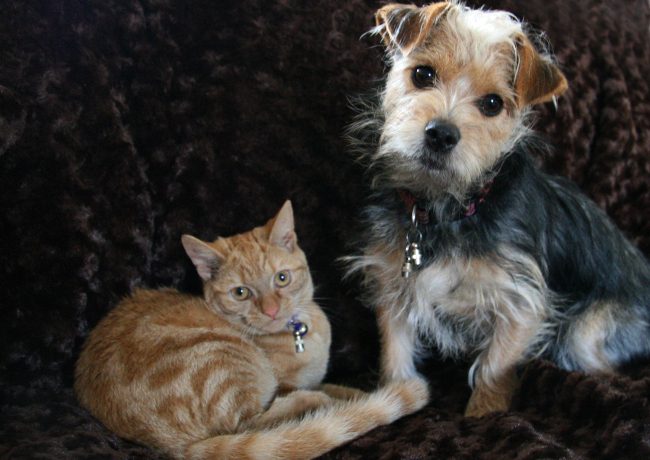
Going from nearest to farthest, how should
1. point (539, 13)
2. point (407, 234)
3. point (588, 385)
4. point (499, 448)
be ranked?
point (499, 448), point (588, 385), point (407, 234), point (539, 13)

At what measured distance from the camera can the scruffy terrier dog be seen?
1.65 m

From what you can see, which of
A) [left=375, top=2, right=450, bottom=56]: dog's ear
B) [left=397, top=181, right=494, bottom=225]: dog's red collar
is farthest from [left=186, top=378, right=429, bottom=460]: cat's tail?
[left=375, top=2, right=450, bottom=56]: dog's ear

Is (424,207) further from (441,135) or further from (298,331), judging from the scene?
(298,331)

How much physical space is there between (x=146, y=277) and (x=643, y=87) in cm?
203

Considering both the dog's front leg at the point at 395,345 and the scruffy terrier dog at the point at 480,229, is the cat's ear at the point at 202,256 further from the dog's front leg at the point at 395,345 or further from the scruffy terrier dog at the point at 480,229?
the dog's front leg at the point at 395,345

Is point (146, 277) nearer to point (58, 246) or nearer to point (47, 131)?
point (58, 246)

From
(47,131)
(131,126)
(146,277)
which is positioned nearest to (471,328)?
(146,277)

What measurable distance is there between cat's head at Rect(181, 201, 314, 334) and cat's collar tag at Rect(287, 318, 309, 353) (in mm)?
27

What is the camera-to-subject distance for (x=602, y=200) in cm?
246

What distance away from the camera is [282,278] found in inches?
74.0

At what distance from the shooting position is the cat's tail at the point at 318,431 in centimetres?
147

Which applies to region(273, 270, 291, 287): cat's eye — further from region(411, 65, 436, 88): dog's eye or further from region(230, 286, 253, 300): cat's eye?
region(411, 65, 436, 88): dog's eye

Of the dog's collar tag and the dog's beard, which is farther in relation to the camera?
the dog's collar tag

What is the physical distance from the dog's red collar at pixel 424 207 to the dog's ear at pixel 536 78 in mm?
274
